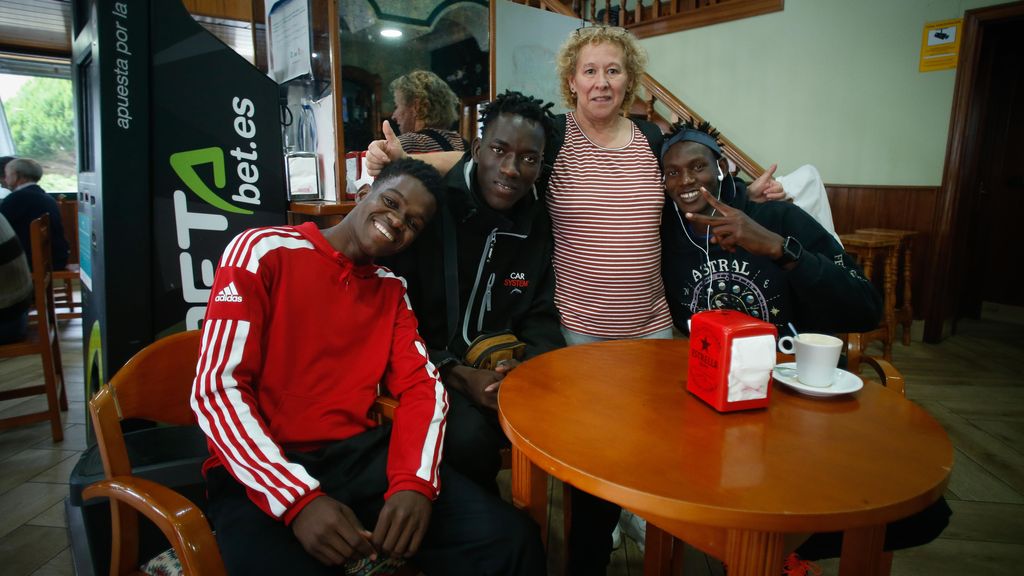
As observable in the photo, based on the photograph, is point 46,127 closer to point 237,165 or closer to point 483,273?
point 237,165

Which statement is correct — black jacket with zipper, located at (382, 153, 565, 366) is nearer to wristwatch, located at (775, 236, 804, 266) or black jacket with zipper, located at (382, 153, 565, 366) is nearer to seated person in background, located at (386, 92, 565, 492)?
seated person in background, located at (386, 92, 565, 492)

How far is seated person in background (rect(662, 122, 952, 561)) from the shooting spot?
1.33m

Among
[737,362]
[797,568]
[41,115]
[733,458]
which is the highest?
[41,115]

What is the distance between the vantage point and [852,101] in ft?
14.2

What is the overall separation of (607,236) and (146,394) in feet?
3.81

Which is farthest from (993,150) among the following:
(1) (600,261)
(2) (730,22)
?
(1) (600,261)

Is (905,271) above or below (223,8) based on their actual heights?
below

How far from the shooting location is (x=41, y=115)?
5934 millimetres

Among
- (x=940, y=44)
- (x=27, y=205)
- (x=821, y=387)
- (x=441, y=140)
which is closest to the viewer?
(x=821, y=387)

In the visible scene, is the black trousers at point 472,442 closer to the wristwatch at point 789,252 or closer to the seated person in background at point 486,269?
the seated person in background at point 486,269

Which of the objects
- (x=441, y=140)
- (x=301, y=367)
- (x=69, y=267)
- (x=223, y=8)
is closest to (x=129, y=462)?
(x=301, y=367)

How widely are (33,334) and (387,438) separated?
7.31 ft

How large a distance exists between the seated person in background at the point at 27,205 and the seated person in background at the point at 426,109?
9.04ft

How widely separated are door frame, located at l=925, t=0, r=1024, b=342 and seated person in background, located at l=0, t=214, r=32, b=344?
546cm
